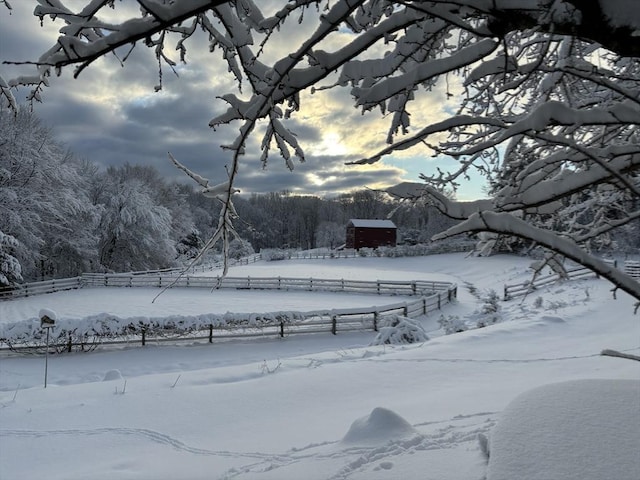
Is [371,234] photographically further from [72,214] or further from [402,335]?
[402,335]

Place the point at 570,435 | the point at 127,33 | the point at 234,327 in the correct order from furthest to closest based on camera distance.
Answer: the point at 234,327 < the point at 570,435 < the point at 127,33

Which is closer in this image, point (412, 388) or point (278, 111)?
point (278, 111)

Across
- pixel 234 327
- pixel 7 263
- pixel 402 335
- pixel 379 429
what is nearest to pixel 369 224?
pixel 7 263

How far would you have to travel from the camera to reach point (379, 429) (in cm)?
439

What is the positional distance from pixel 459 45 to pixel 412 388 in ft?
17.3

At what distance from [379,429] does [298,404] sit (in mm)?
2338

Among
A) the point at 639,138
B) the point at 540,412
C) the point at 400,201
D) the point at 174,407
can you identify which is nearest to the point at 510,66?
the point at 400,201

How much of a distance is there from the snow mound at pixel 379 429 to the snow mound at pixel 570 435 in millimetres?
1358

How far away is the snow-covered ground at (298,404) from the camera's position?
399 centimetres

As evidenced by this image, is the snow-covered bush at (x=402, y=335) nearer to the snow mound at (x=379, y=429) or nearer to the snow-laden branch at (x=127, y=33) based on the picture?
the snow mound at (x=379, y=429)

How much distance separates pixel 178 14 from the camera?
1817 mm

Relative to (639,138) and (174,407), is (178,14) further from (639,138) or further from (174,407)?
(174,407)

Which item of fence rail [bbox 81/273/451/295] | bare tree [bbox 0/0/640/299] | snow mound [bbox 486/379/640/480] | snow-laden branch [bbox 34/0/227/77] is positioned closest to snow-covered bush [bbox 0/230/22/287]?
fence rail [bbox 81/273/451/295]

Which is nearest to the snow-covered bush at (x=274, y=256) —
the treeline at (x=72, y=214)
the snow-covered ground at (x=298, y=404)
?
the treeline at (x=72, y=214)
